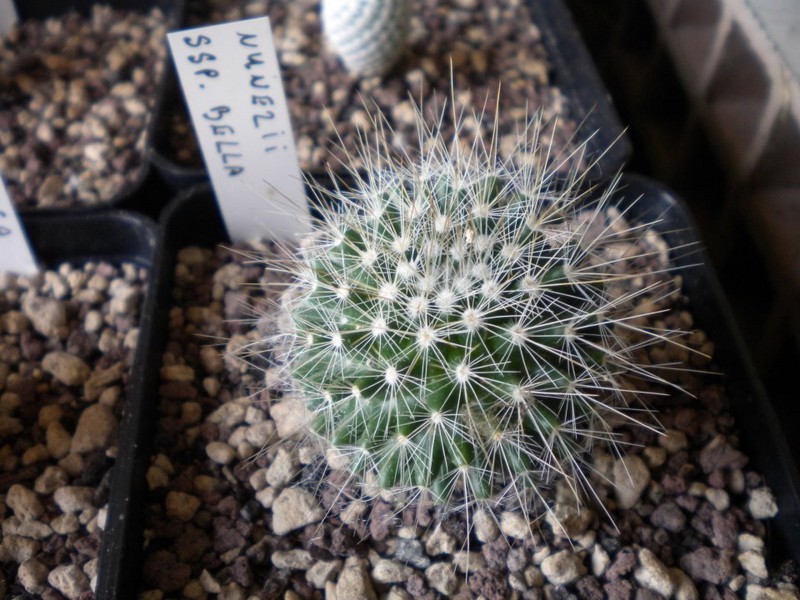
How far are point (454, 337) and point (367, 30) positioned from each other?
84 cm

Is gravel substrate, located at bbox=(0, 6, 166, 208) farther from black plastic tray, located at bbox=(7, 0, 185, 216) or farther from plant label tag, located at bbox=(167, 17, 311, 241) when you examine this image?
plant label tag, located at bbox=(167, 17, 311, 241)

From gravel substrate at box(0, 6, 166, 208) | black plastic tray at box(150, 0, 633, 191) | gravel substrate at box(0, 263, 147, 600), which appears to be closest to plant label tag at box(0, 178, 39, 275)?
gravel substrate at box(0, 263, 147, 600)

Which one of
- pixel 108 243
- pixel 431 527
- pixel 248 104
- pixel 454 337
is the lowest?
pixel 431 527

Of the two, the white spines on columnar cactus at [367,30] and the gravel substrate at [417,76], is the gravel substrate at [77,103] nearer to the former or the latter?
the gravel substrate at [417,76]

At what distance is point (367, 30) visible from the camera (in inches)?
58.1

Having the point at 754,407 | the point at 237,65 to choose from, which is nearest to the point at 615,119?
the point at 754,407

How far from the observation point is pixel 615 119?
55.2 inches

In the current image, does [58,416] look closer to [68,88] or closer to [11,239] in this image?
[11,239]

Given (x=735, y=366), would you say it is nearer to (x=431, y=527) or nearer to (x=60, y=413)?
(x=431, y=527)

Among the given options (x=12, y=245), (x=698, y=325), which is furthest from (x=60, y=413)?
(x=698, y=325)

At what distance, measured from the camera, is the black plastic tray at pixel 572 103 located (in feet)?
4.34

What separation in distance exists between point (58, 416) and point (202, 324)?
25cm

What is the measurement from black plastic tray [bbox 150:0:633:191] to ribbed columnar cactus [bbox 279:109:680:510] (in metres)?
0.35

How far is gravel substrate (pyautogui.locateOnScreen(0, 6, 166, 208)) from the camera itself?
1.46 meters
